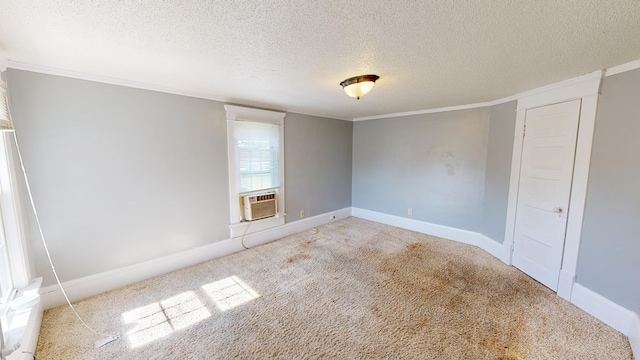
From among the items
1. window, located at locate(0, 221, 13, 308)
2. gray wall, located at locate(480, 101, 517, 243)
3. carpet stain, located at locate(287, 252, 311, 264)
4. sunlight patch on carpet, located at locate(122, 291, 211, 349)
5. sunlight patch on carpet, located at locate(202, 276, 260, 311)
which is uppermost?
gray wall, located at locate(480, 101, 517, 243)

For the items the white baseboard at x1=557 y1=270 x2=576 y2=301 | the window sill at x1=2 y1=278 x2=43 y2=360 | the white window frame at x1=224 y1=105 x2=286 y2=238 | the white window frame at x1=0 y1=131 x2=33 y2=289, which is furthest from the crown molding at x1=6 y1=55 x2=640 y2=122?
the white baseboard at x1=557 y1=270 x2=576 y2=301

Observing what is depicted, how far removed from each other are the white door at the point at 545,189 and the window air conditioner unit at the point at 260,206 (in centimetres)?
342

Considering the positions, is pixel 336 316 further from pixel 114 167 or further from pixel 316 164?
pixel 316 164

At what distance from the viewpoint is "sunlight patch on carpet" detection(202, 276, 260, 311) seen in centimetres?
229

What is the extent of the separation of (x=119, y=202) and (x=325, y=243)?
2.71 meters

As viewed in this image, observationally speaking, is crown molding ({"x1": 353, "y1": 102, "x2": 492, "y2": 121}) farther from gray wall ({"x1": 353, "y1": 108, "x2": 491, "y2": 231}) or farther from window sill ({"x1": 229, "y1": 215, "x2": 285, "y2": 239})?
window sill ({"x1": 229, "y1": 215, "x2": 285, "y2": 239})

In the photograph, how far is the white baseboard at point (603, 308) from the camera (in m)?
1.89

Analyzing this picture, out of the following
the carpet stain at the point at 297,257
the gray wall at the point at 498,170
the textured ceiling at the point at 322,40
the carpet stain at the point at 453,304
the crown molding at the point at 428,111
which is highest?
the crown molding at the point at 428,111

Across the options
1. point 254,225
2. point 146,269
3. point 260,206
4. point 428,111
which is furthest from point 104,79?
point 428,111

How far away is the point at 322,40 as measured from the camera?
158 cm

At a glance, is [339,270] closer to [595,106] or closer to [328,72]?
[328,72]

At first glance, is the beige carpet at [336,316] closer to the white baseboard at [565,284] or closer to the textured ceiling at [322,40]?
the white baseboard at [565,284]

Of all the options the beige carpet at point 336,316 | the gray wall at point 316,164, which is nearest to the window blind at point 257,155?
the gray wall at point 316,164

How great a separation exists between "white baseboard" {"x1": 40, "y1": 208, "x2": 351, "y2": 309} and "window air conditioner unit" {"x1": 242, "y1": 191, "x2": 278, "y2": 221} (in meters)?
0.31
